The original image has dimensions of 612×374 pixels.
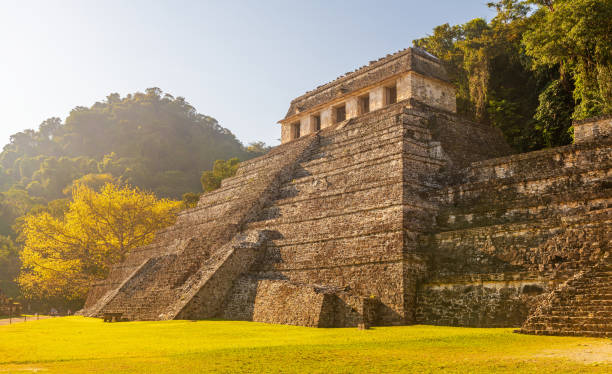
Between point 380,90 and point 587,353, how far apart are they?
16767 millimetres

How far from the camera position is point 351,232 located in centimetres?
1446

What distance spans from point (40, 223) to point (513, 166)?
22.8m

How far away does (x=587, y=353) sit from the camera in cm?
661

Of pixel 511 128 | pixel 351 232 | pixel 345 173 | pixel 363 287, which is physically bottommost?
pixel 363 287

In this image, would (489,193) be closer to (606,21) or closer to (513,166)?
(513,166)

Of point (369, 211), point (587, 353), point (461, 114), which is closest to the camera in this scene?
point (587, 353)

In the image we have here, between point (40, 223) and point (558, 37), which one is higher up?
point (558, 37)

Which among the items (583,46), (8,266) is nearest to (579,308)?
(583,46)

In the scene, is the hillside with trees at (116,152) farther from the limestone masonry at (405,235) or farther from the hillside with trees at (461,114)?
the limestone masonry at (405,235)

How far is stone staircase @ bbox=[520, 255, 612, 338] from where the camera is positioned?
8312mm

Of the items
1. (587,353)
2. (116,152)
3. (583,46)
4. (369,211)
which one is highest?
(116,152)

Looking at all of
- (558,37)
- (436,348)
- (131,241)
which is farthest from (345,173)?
(131,241)

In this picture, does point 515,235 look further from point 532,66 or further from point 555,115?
point 532,66

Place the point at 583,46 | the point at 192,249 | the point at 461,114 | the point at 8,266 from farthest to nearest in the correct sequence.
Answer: the point at 8,266 < the point at 461,114 < the point at 192,249 < the point at 583,46
